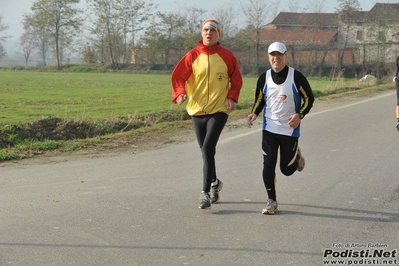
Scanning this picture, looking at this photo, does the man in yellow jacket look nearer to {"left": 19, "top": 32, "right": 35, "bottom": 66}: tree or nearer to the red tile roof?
the red tile roof

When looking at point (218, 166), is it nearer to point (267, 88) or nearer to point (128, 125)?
point (267, 88)

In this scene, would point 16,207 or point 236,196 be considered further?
point 236,196

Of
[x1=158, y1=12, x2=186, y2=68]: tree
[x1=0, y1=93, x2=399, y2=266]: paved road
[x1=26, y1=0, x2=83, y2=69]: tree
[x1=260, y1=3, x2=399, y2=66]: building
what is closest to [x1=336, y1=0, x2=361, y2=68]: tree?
[x1=260, y1=3, x2=399, y2=66]: building

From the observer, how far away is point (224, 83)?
7.15m

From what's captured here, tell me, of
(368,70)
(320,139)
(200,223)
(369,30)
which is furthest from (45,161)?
(369,30)

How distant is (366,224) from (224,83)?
2140 mm

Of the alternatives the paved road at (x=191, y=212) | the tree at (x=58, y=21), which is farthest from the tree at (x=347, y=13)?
the paved road at (x=191, y=212)

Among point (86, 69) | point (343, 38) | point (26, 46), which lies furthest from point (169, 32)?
point (26, 46)

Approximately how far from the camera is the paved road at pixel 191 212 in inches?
213

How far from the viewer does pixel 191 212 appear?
6.77 metres

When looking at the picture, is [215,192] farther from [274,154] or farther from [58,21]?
[58,21]

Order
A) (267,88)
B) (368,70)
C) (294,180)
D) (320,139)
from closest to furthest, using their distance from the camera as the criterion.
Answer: (267,88), (294,180), (320,139), (368,70)

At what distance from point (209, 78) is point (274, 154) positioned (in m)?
1.11

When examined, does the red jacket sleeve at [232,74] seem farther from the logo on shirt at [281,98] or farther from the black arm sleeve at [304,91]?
the black arm sleeve at [304,91]
